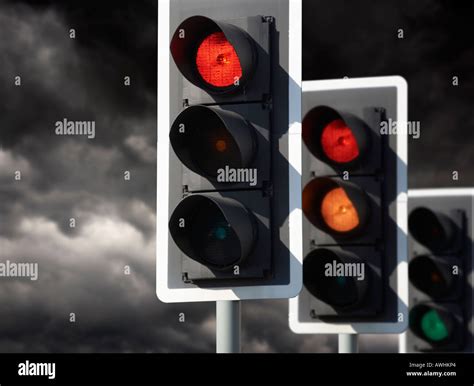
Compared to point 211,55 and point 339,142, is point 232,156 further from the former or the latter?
point 339,142

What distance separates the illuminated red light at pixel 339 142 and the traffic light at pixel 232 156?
87.3 inches

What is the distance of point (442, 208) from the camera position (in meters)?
12.7

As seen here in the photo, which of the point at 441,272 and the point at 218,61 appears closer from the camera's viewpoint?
the point at 218,61

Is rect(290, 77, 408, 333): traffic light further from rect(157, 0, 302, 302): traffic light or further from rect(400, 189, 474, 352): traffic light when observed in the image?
rect(400, 189, 474, 352): traffic light

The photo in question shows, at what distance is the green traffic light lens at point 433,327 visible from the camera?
12367mm

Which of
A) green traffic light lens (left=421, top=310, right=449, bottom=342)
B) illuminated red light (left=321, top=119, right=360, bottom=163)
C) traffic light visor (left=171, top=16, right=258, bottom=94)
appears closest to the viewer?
traffic light visor (left=171, top=16, right=258, bottom=94)

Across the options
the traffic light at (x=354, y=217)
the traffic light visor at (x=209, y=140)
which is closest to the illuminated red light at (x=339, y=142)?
the traffic light at (x=354, y=217)

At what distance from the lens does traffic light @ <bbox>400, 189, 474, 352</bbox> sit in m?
11.8

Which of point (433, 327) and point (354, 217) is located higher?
point (354, 217)

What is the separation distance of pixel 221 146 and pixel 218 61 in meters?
0.51

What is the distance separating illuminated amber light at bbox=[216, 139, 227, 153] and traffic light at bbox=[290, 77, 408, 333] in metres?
2.08

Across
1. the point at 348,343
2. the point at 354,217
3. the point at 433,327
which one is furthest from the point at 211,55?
the point at 433,327

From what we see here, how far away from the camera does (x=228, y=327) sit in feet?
22.4

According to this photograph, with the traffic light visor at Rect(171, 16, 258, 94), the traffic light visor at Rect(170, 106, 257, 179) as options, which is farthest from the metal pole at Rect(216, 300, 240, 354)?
→ the traffic light visor at Rect(171, 16, 258, 94)
